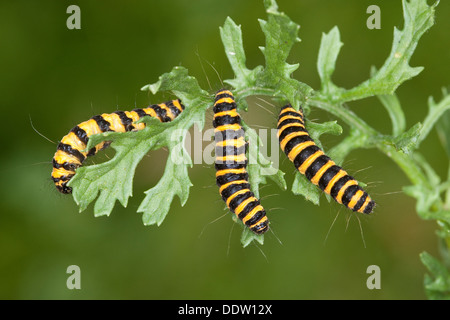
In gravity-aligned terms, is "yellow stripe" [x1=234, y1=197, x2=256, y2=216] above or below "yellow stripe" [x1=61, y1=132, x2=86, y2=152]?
below

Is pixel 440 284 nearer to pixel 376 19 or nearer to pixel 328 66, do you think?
pixel 328 66

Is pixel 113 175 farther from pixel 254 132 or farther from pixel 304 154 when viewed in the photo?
pixel 304 154

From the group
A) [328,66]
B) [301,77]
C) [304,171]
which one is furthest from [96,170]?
[301,77]

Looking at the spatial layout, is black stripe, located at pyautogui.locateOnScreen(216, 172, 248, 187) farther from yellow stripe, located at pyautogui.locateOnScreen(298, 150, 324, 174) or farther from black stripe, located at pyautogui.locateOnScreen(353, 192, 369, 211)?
black stripe, located at pyautogui.locateOnScreen(353, 192, 369, 211)

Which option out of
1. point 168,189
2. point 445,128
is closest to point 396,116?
point 445,128

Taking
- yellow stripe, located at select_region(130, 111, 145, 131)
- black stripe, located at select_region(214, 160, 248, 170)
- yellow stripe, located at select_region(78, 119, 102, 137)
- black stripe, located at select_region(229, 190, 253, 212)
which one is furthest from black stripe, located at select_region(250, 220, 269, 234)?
yellow stripe, located at select_region(78, 119, 102, 137)

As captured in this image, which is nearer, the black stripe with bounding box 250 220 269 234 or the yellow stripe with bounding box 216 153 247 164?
the yellow stripe with bounding box 216 153 247 164

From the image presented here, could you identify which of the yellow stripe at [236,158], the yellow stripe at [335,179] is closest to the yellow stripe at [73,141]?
the yellow stripe at [236,158]

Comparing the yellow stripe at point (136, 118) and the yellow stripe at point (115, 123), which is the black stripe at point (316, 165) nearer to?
the yellow stripe at point (136, 118)
